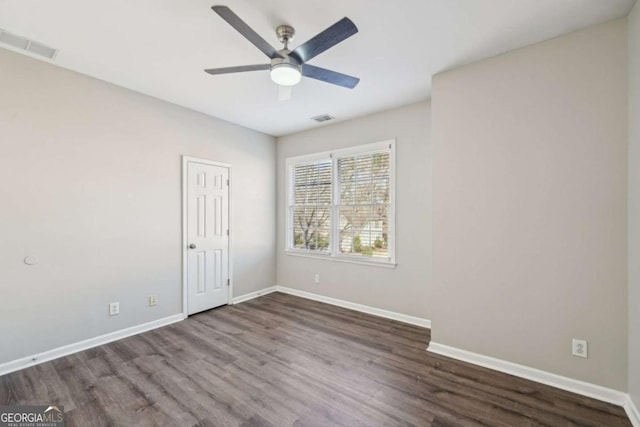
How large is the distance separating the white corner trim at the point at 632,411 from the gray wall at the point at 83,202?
4.32m

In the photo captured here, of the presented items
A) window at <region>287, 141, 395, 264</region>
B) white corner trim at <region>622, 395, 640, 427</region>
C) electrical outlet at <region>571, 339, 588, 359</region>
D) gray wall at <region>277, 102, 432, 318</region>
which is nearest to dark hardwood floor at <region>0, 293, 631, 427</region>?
white corner trim at <region>622, 395, 640, 427</region>

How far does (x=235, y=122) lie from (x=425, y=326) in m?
3.93

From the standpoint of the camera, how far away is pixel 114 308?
119 inches

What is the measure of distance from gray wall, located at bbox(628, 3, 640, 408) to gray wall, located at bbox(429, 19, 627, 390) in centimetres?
7

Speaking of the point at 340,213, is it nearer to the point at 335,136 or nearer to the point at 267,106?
the point at 335,136

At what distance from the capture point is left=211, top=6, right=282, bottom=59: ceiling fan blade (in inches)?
58.0

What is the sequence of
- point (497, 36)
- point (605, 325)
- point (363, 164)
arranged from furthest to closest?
point (363, 164) < point (497, 36) < point (605, 325)

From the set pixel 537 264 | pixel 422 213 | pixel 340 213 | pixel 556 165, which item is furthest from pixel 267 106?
pixel 537 264

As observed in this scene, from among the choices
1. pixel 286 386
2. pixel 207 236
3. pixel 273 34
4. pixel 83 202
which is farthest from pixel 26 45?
pixel 286 386

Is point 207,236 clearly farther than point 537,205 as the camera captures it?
Yes

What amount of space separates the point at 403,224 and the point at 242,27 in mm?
2786

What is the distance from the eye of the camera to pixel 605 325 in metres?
2.03

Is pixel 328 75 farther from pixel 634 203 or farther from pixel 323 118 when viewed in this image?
pixel 634 203

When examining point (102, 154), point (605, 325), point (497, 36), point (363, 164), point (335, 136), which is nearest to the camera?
point (605, 325)
